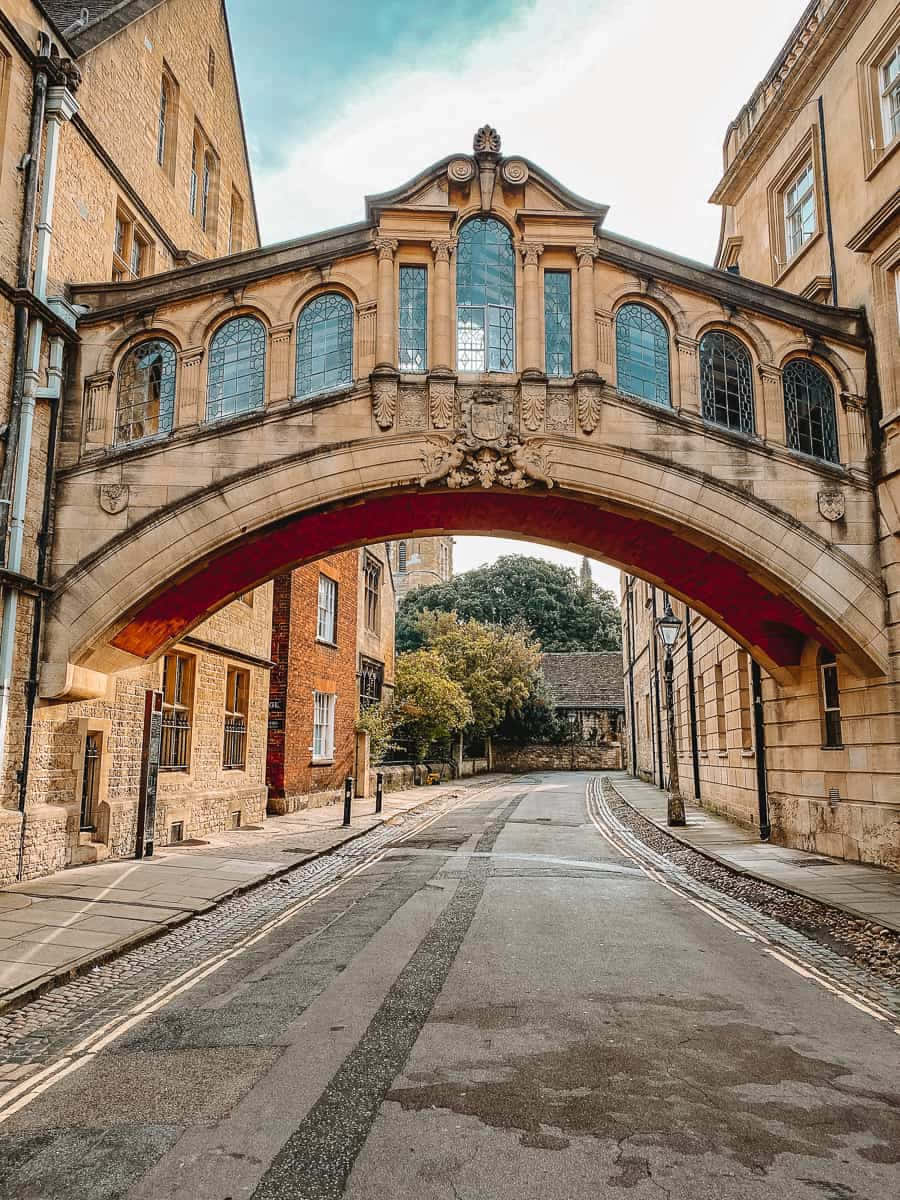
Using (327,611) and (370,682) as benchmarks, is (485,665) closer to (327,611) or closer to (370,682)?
(370,682)

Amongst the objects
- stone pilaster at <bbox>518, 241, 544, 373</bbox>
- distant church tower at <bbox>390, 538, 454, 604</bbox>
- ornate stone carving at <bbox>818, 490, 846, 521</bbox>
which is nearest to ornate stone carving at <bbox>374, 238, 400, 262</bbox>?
stone pilaster at <bbox>518, 241, 544, 373</bbox>

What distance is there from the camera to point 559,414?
46.8 ft

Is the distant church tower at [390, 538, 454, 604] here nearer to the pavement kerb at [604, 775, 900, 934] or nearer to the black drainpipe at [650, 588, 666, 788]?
the black drainpipe at [650, 588, 666, 788]

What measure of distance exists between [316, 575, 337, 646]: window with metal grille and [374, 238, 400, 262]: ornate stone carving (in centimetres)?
1272

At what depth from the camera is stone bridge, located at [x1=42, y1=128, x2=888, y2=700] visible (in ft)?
44.9

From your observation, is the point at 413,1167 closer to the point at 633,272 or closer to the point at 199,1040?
the point at 199,1040

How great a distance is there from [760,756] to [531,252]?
10.0 meters

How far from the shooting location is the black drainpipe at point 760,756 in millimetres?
17188

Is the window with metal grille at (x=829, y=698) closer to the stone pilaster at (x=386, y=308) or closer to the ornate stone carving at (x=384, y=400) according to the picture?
the ornate stone carving at (x=384, y=400)

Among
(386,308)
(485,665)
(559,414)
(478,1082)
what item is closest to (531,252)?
(386,308)

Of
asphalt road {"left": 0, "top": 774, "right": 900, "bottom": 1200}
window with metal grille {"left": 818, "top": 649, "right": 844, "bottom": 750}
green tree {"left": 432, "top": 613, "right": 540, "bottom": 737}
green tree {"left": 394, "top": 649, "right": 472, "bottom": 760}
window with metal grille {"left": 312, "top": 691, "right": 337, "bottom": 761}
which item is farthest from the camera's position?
green tree {"left": 432, "top": 613, "right": 540, "bottom": 737}

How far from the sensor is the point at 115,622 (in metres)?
13.3

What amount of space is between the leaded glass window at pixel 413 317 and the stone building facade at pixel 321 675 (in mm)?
9017

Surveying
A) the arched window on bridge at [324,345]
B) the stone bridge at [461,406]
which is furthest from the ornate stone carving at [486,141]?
the arched window on bridge at [324,345]
